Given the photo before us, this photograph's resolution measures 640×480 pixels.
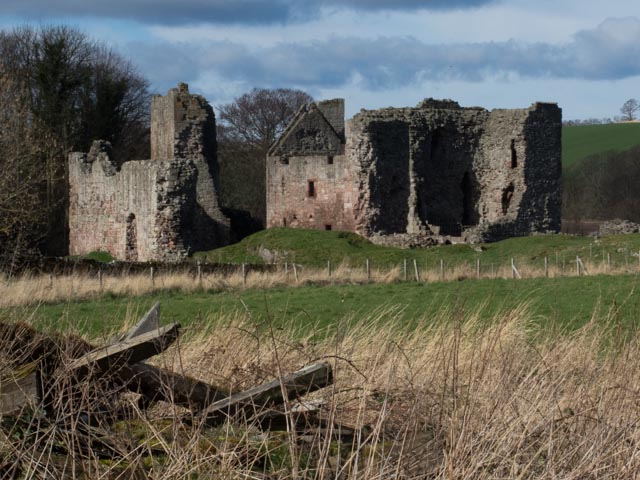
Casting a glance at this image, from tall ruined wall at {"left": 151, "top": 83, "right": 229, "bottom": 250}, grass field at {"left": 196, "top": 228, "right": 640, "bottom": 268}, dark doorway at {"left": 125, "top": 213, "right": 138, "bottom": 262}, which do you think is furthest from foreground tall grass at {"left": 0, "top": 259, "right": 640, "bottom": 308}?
tall ruined wall at {"left": 151, "top": 83, "right": 229, "bottom": 250}

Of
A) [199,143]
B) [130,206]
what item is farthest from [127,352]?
[199,143]

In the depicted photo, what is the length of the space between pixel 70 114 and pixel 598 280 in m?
27.5

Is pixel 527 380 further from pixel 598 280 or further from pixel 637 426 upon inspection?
pixel 598 280

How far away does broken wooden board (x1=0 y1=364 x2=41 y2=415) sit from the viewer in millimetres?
5320

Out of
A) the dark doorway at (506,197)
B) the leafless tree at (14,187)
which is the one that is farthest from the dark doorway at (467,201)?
the leafless tree at (14,187)

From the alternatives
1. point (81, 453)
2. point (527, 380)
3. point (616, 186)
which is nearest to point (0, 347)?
point (81, 453)

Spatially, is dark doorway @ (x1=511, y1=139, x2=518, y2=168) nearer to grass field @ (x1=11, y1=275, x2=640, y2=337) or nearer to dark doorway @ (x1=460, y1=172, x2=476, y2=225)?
dark doorway @ (x1=460, y1=172, x2=476, y2=225)

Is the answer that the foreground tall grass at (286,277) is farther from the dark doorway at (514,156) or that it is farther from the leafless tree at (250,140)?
the leafless tree at (250,140)

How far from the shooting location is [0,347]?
5816 mm

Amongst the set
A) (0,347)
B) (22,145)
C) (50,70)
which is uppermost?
(50,70)

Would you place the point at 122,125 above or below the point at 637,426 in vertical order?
above

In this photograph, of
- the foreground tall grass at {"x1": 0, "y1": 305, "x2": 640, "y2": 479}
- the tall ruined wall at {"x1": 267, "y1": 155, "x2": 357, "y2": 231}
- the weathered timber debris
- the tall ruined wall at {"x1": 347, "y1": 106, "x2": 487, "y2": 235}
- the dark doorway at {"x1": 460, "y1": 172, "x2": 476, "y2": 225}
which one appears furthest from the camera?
the dark doorway at {"x1": 460, "y1": 172, "x2": 476, "y2": 225}

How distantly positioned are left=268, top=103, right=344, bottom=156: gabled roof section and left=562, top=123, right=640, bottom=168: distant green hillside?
117ft

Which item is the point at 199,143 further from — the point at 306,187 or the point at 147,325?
the point at 147,325
